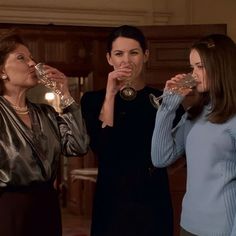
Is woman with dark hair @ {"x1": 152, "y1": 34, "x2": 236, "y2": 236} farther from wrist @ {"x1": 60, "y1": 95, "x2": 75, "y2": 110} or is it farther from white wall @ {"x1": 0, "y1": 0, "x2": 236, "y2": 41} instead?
white wall @ {"x1": 0, "y1": 0, "x2": 236, "y2": 41}

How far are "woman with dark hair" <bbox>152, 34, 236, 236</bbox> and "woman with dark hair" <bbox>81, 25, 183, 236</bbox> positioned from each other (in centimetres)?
10

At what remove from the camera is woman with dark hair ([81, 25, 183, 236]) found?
65.2 inches

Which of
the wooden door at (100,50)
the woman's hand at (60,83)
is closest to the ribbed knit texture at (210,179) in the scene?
the woman's hand at (60,83)

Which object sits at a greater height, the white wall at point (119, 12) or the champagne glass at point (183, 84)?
the white wall at point (119, 12)

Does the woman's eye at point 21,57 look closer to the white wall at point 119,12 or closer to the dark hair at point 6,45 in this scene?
the dark hair at point 6,45

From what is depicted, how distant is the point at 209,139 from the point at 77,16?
277 cm

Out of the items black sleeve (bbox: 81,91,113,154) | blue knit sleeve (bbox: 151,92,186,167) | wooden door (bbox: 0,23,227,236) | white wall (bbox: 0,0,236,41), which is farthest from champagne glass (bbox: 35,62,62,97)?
white wall (bbox: 0,0,236,41)

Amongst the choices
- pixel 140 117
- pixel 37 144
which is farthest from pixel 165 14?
pixel 37 144

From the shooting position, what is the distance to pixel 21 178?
144cm

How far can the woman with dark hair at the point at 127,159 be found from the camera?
5.43ft

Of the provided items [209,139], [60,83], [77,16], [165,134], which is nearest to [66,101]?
[60,83]

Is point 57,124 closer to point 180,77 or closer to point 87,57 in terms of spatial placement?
point 180,77

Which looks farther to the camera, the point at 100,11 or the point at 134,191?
the point at 100,11

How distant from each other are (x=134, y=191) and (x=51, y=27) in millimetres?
2721
